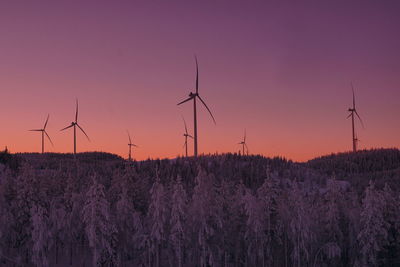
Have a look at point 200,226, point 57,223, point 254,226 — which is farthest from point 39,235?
point 254,226

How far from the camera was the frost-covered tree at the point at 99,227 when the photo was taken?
43.6 meters

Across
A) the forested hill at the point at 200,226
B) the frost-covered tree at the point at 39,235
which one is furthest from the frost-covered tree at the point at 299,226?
the frost-covered tree at the point at 39,235

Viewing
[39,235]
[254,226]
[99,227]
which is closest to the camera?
[99,227]

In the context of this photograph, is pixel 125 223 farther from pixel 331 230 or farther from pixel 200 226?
pixel 331 230

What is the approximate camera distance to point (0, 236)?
45625 mm

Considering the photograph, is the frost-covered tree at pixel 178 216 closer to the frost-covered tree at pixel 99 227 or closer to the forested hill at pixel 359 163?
the frost-covered tree at pixel 99 227

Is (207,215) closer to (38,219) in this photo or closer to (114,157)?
(38,219)

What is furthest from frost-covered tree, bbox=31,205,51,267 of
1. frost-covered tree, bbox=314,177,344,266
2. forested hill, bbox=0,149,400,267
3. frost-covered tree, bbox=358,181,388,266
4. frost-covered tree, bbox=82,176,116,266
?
frost-covered tree, bbox=358,181,388,266

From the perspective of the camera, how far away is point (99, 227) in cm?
4481

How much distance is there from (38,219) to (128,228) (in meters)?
8.32

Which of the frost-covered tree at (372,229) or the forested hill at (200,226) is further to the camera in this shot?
the forested hill at (200,226)

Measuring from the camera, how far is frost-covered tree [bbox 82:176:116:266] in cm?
4356

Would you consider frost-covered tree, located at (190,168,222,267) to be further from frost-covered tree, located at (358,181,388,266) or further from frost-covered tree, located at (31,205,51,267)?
frost-covered tree, located at (31,205,51,267)

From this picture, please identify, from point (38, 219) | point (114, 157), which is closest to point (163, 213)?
point (38, 219)
